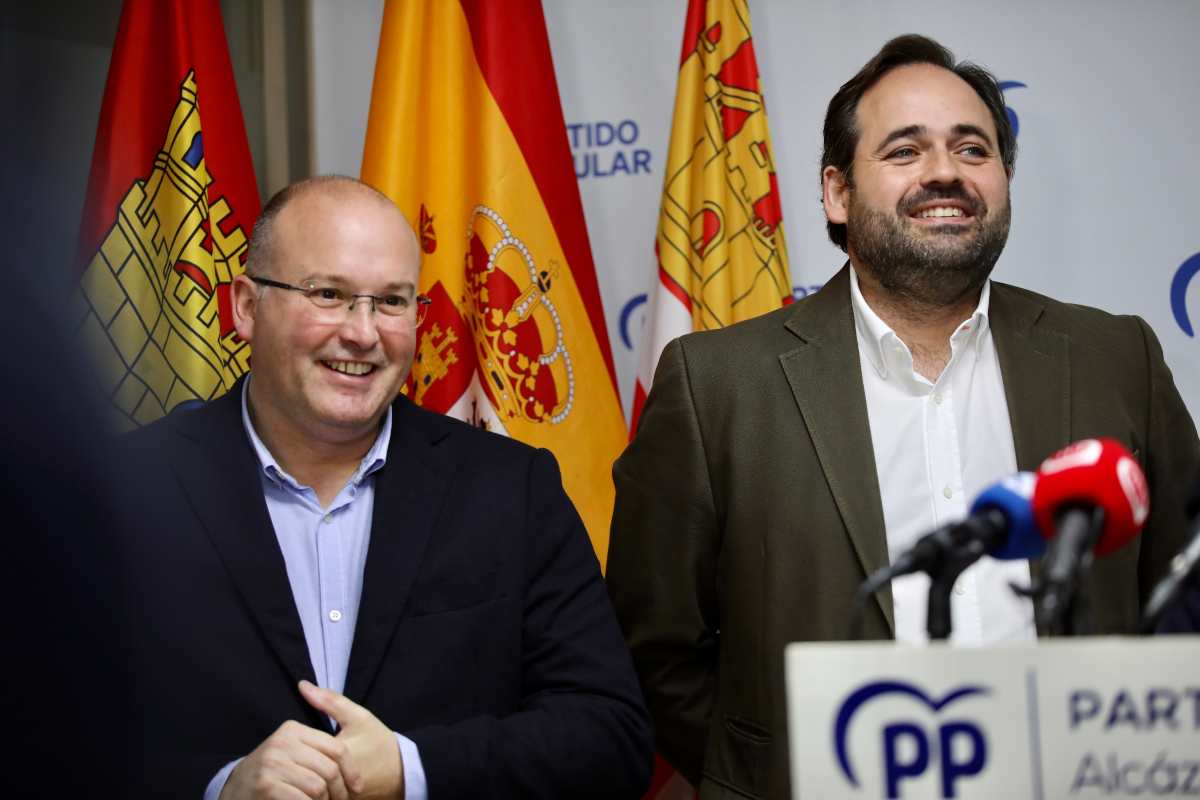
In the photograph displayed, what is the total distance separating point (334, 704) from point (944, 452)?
46.6 inches

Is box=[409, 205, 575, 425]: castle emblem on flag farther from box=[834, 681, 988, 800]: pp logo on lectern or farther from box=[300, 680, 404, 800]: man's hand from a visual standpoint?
box=[834, 681, 988, 800]: pp logo on lectern

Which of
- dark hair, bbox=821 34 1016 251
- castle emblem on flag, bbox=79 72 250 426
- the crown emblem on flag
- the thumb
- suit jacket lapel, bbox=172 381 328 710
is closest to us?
the thumb

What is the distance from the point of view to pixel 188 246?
3.22 m

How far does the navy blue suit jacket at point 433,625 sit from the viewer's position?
205 cm

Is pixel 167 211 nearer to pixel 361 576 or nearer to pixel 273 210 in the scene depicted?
pixel 273 210

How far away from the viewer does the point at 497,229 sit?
3.33m

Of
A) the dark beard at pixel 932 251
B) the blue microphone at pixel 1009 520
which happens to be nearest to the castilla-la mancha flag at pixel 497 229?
the dark beard at pixel 932 251

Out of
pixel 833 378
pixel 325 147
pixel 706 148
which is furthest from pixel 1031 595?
pixel 325 147

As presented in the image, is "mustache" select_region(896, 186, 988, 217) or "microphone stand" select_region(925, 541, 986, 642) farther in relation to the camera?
"mustache" select_region(896, 186, 988, 217)

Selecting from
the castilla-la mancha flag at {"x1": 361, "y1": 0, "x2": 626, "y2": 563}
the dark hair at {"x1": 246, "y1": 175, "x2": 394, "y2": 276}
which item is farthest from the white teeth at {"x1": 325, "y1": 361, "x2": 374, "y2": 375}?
the castilla-la mancha flag at {"x1": 361, "y1": 0, "x2": 626, "y2": 563}

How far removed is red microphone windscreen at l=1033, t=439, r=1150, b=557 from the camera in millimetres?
1289

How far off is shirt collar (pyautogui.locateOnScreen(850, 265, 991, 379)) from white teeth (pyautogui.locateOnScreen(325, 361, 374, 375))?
0.95 meters

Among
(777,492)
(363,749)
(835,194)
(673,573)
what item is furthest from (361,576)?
(835,194)

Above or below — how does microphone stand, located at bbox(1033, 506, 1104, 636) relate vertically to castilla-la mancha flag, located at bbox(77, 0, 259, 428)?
below
